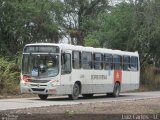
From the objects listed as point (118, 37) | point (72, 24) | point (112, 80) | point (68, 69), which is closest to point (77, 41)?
point (72, 24)

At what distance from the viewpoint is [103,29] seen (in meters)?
48.2

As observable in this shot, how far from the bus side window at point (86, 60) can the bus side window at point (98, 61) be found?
616mm

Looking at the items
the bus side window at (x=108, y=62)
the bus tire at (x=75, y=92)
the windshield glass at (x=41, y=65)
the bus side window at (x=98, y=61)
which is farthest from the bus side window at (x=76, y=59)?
the bus side window at (x=108, y=62)

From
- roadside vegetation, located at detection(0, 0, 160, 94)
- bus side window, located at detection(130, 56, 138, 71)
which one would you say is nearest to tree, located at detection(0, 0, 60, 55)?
roadside vegetation, located at detection(0, 0, 160, 94)

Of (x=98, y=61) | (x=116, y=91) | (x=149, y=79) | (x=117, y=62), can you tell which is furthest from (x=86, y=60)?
(x=149, y=79)

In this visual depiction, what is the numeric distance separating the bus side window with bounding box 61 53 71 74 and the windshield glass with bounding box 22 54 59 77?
37 centimetres

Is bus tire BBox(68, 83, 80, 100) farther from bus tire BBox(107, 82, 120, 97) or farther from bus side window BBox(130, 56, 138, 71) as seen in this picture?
bus side window BBox(130, 56, 138, 71)

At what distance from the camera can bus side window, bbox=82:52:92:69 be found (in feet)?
94.0

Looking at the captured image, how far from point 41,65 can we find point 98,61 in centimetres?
495

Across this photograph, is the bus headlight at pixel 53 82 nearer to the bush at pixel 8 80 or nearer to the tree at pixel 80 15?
the bush at pixel 8 80

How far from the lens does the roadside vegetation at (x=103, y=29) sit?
A: 40969mm

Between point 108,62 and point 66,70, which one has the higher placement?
point 108,62

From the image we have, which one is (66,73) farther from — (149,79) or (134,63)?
(149,79)

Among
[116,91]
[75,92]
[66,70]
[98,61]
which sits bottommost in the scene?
[116,91]
